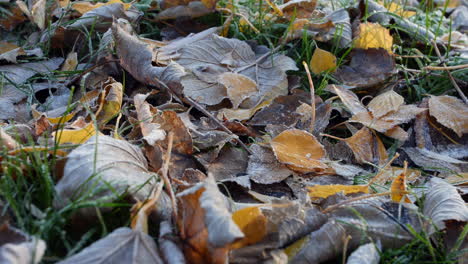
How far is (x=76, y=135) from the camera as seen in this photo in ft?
4.42

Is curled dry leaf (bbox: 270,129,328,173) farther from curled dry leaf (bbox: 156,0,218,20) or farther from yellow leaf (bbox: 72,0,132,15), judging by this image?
yellow leaf (bbox: 72,0,132,15)

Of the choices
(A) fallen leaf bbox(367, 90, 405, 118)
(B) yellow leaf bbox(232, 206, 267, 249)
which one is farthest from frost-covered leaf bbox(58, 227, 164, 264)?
(A) fallen leaf bbox(367, 90, 405, 118)

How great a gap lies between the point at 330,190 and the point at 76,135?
74 cm

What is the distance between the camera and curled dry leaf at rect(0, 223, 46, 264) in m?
0.90

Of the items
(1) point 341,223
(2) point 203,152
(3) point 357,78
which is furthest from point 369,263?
(3) point 357,78

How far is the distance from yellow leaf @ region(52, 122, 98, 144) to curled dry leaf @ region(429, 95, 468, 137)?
4.41 feet

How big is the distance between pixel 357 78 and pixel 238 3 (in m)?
0.80

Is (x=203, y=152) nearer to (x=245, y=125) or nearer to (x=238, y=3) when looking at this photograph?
(x=245, y=125)

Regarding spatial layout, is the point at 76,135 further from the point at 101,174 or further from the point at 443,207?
the point at 443,207

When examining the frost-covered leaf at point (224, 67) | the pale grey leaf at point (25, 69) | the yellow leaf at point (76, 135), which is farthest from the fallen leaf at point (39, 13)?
the yellow leaf at point (76, 135)

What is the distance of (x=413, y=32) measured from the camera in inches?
93.7

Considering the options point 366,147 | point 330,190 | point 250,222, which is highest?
point 250,222

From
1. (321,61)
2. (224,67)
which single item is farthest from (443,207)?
(224,67)

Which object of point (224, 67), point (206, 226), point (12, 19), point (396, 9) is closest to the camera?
point (206, 226)
